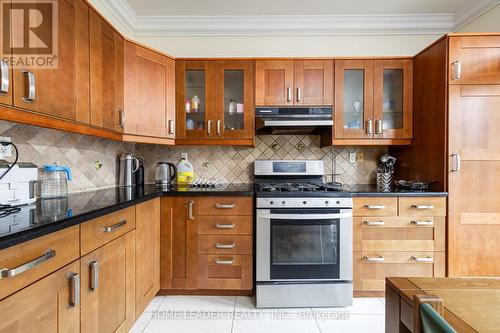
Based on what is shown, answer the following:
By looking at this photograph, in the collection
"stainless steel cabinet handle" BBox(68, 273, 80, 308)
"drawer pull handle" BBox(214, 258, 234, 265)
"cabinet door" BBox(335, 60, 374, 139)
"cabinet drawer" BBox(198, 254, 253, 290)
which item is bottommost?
"cabinet drawer" BBox(198, 254, 253, 290)

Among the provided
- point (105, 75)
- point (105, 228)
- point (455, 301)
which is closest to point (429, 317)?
point (455, 301)

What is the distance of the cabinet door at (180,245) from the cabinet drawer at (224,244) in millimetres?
63

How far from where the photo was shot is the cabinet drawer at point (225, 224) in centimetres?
223

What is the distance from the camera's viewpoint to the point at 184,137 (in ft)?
8.39

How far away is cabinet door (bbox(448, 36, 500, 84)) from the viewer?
6.79 feet

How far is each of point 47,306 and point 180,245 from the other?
4.12 ft

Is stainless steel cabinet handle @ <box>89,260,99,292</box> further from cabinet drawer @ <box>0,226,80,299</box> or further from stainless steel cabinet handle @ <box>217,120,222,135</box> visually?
stainless steel cabinet handle @ <box>217,120,222,135</box>

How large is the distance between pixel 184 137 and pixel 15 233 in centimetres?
177

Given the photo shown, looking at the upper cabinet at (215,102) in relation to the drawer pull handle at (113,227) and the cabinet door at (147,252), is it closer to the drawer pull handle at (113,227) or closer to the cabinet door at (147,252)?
the cabinet door at (147,252)

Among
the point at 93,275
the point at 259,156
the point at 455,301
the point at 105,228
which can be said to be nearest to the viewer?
the point at 455,301

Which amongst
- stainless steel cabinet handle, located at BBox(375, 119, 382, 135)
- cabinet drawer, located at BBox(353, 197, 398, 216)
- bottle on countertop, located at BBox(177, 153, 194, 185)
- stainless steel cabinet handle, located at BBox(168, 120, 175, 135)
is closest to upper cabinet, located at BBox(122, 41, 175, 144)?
stainless steel cabinet handle, located at BBox(168, 120, 175, 135)

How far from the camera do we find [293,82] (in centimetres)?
252

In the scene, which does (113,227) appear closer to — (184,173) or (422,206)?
(184,173)

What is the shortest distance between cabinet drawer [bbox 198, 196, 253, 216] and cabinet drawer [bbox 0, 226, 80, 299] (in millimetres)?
1127
